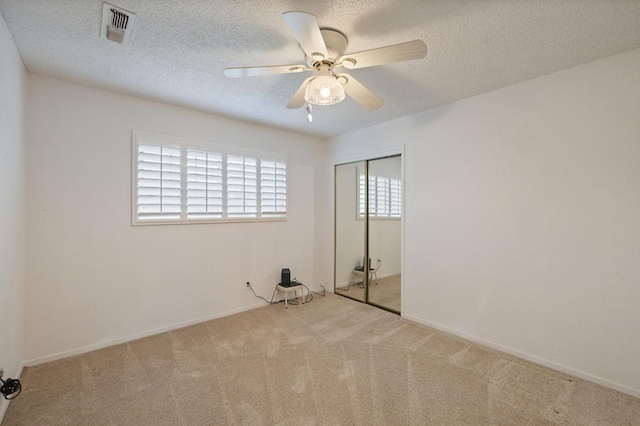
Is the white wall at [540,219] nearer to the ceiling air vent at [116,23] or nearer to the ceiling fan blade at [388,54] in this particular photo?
the ceiling fan blade at [388,54]

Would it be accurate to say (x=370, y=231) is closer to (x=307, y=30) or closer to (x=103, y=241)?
(x=307, y=30)

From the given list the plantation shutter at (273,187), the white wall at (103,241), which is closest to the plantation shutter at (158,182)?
the white wall at (103,241)

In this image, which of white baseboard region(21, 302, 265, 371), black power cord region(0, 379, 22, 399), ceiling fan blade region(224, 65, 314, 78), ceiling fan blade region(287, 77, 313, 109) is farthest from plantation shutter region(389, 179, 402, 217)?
black power cord region(0, 379, 22, 399)

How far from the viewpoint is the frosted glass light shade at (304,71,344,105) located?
1697 millimetres

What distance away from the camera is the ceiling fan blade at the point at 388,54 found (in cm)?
146

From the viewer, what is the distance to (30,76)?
2289 mm

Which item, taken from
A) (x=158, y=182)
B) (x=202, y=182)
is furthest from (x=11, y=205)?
(x=202, y=182)

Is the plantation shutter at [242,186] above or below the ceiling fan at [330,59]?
below

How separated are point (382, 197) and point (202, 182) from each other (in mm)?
2305

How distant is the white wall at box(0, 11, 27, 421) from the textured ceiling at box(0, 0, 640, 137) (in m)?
0.22

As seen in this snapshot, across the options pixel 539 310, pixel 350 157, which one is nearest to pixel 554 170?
pixel 539 310

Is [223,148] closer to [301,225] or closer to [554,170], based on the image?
[301,225]

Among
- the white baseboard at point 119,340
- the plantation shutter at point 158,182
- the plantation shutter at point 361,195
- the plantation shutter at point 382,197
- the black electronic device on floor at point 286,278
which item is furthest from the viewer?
the plantation shutter at point 361,195

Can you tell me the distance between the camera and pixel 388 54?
1545 mm
